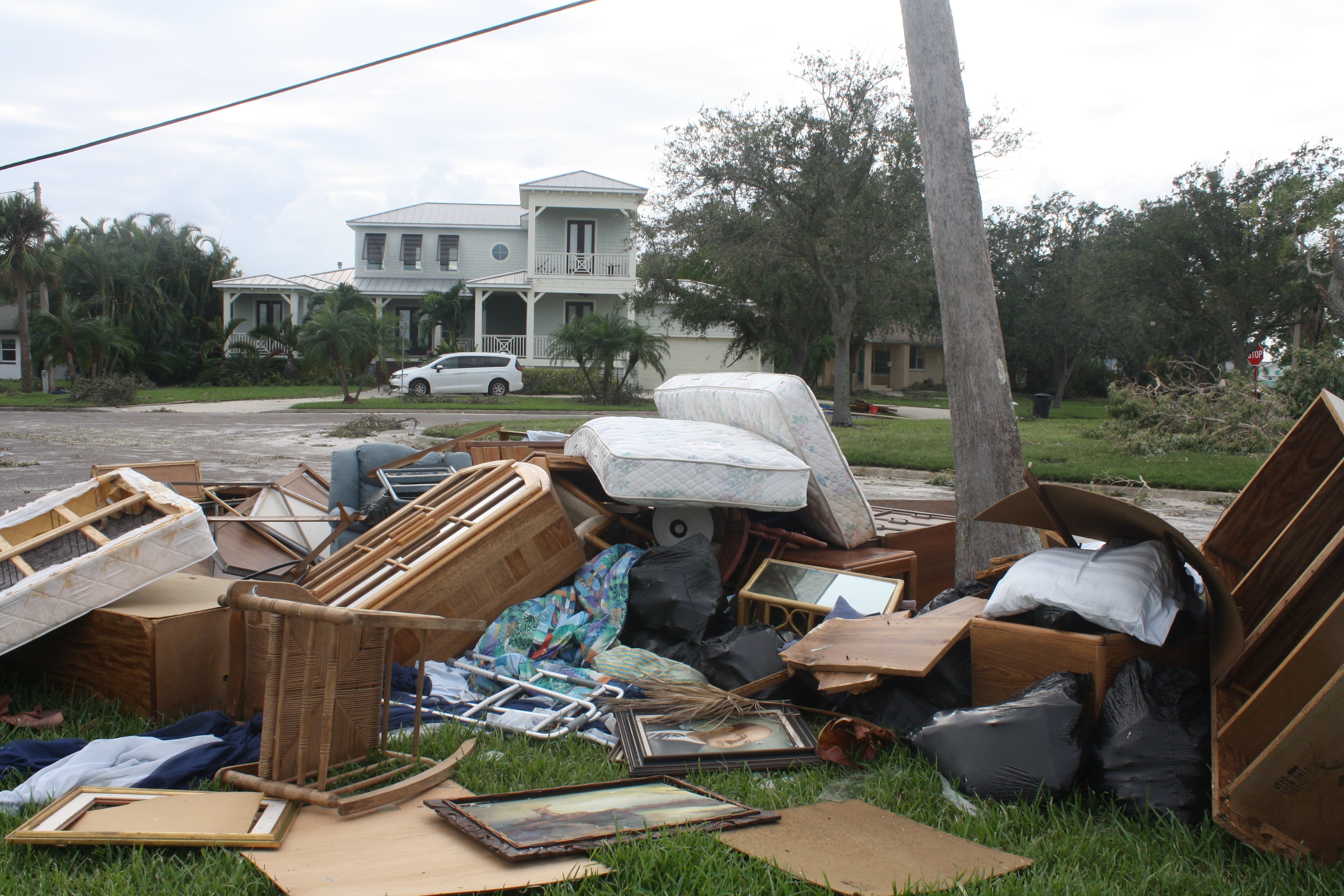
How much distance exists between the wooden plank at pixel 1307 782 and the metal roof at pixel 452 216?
122 feet

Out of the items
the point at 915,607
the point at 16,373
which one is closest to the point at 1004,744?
the point at 915,607

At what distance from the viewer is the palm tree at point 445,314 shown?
113 feet

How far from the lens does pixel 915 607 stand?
15.0 ft

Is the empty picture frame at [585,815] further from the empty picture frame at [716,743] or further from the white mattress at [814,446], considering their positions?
the white mattress at [814,446]

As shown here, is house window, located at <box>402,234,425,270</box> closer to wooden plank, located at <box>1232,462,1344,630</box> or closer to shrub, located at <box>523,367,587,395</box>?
shrub, located at <box>523,367,587,395</box>

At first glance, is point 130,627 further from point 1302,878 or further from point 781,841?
point 1302,878

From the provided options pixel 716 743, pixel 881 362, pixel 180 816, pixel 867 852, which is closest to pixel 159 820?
pixel 180 816

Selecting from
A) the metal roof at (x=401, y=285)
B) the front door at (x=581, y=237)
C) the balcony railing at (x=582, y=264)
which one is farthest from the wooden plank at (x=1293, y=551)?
the metal roof at (x=401, y=285)

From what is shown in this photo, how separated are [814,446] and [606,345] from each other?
20.3 m

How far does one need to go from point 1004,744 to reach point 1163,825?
17.3 inches

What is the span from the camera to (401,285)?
37.0m

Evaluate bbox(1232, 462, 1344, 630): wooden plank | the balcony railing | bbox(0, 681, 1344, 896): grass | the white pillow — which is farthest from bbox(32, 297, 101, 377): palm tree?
bbox(1232, 462, 1344, 630): wooden plank

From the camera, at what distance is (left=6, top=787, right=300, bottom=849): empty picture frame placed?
91.8 inches

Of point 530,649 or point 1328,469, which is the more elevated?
point 1328,469
